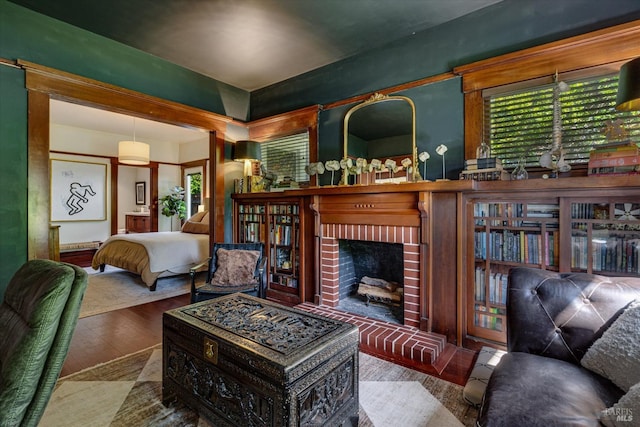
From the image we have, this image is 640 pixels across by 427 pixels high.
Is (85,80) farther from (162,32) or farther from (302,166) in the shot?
(302,166)

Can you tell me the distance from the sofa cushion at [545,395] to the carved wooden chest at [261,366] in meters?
0.65

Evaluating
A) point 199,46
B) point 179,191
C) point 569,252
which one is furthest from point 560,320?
point 179,191

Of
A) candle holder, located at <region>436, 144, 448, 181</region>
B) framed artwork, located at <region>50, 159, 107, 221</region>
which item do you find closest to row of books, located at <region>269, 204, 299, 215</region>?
candle holder, located at <region>436, 144, 448, 181</region>

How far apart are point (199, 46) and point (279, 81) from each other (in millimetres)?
1147

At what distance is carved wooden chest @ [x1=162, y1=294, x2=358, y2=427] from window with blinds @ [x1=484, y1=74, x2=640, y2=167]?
2.04m

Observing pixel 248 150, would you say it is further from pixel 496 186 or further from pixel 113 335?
pixel 496 186

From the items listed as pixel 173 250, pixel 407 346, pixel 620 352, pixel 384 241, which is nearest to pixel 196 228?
pixel 173 250

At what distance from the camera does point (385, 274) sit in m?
3.45

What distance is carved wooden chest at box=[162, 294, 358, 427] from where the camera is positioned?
131 cm

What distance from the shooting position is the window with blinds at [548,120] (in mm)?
2184

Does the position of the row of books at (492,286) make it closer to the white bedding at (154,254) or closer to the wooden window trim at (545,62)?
the wooden window trim at (545,62)

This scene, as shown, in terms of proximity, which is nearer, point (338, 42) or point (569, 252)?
point (569, 252)

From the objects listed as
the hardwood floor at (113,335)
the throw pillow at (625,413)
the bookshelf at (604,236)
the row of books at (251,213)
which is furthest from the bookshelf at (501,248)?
the hardwood floor at (113,335)

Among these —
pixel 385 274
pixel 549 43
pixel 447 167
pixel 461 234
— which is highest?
pixel 549 43
